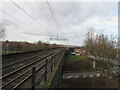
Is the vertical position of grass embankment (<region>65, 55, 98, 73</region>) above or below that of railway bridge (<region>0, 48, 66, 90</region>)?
below

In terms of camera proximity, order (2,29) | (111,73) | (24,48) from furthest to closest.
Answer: (24,48)
(2,29)
(111,73)

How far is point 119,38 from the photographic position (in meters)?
17.2

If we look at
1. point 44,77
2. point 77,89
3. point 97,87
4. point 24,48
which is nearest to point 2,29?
point 24,48

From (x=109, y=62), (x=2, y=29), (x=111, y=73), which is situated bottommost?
(x=111, y=73)

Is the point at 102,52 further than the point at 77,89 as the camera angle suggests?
Yes

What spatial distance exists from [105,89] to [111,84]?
1.09 metres

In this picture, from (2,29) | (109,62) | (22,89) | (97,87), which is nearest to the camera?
(22,89)

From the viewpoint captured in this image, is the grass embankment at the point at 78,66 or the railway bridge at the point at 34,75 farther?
the grass embankment at the point at 78,66

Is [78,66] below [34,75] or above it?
below

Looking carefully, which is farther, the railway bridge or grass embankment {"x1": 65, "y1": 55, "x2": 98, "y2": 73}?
grass embankment {"x1": 65, "y1": 55, "x2": 98, "y2": 73}

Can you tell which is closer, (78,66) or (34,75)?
(34,75)

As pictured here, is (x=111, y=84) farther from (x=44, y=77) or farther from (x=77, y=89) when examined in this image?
(x=44, y=77)

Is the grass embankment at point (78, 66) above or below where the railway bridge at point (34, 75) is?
below

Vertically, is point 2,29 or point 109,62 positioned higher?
point 2,29
